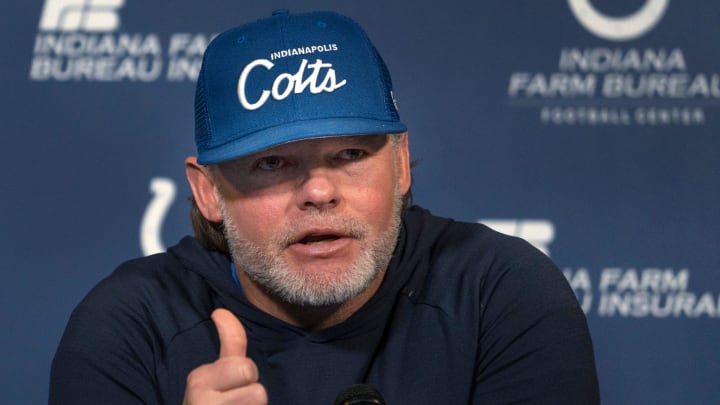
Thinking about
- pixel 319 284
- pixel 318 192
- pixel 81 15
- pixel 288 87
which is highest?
pixel 81 15

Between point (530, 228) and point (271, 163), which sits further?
point (530, 228)

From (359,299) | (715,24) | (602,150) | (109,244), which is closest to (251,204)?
(359,299)

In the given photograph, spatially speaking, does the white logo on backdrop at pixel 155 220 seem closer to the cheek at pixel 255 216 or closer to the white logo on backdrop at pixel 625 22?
the cheek at pixel 255 216

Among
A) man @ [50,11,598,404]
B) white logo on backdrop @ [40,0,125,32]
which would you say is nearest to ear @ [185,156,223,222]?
man @ [50,11,598,404]

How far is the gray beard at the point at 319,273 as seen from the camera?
4.33 feet

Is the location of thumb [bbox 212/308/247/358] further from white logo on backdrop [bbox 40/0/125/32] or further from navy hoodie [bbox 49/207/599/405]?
white logo on backdrop [bbox 40/0/125/32]

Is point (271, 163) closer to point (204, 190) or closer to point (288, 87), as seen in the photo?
point (288, 87)

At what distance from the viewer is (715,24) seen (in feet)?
7.13

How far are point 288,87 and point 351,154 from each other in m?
0.11

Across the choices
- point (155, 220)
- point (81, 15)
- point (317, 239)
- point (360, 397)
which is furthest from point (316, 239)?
point (81, 15)

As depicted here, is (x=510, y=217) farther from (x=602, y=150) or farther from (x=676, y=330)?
(x=676, y=330)

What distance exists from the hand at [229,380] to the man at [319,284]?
20 centimetres

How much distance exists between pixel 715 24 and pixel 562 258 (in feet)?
1.83

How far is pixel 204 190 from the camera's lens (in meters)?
1.51
